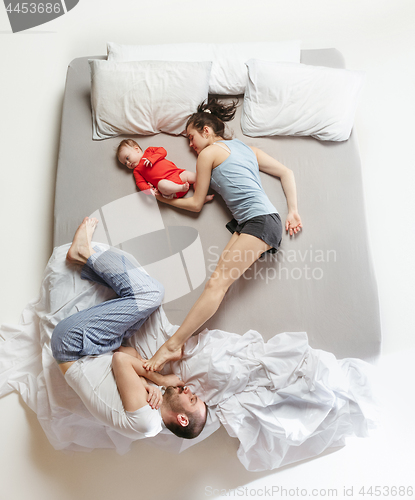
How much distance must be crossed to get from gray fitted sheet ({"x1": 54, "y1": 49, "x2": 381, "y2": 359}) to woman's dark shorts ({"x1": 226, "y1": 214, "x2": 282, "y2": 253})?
0.12 m

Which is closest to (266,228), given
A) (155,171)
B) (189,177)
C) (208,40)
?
(189,177)

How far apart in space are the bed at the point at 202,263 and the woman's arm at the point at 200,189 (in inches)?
1.8

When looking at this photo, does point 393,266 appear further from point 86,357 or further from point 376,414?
point 86,357

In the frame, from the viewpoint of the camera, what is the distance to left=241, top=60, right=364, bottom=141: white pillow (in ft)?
6.06

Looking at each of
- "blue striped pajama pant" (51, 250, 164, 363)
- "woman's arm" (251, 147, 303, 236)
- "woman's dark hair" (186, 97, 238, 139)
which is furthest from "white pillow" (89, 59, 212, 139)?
"blue striped pajama pant" (51, 250, 164, 363)

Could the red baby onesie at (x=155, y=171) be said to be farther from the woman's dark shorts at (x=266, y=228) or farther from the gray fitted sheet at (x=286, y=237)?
the woman's dark shorts at (x=266, y=228)

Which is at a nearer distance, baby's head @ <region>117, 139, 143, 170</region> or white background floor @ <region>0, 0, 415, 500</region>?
white background floor @ <region>0, 0, 415, 500</region>

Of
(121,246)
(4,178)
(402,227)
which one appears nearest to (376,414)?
(402,227)

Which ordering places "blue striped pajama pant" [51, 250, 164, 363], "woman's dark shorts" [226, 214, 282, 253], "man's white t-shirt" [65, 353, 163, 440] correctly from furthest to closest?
"woman's dark shorts" [226, 214, 282, 253], "blue striped pajama pant" [51, 250, 164, 363], "man's white t-shirt" [65, 353, 163, 440]

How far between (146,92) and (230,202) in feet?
2.45

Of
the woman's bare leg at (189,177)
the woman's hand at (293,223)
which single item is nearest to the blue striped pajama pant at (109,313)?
the woman's bare leg at (189,177)

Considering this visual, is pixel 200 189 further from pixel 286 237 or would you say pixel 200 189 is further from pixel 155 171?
pixel 286 237

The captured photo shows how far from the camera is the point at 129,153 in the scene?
179 cm

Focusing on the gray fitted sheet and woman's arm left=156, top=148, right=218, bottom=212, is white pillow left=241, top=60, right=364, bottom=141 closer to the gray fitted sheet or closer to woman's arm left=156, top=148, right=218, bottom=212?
the gray fitted sheet
